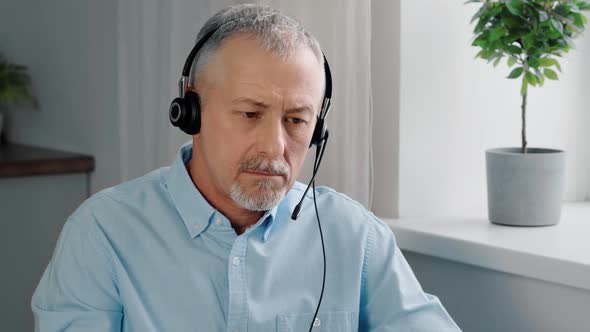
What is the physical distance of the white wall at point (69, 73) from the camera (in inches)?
98.6

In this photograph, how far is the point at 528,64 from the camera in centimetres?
171

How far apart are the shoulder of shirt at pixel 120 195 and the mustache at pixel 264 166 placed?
193mm

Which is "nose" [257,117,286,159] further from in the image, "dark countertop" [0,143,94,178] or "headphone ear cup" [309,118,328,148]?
"dark countertop" [0,143,94,178]

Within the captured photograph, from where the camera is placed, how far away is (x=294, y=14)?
179 centimetres

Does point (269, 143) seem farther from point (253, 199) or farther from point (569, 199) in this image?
point (569, 199)

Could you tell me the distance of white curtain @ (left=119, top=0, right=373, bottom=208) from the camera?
176 cm

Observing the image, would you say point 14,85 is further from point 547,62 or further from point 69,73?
point 547,62

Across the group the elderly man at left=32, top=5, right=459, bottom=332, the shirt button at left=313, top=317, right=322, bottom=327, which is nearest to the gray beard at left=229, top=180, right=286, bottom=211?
the elderly man at left=32, top=5, right=459, bottom=332

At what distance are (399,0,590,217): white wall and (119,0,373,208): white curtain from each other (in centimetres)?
10

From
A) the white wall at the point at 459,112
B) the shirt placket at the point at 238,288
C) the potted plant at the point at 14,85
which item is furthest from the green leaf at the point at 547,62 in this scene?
the potted plant at the point at 14,85

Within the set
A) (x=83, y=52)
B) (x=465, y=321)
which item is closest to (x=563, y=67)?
(x=465, y=321)

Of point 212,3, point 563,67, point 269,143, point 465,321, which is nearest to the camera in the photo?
point 269,143

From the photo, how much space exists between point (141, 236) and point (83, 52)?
1440mm

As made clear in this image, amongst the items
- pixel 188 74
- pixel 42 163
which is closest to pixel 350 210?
pixel 188 74
